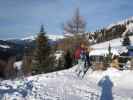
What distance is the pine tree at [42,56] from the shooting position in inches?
1489

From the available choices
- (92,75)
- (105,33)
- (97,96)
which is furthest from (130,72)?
(105,33)

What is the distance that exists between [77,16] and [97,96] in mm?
32519

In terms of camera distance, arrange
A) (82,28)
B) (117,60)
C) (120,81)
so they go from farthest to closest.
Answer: (82,28)
(117,60)
(120,81)

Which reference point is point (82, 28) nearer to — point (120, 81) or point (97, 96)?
point (120, 81)

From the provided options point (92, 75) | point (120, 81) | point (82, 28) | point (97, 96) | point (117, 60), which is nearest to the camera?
point (97, 96)

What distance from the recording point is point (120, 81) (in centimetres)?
1841

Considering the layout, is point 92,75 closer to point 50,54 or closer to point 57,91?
point 57,91

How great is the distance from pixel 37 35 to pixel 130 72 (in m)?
23.9

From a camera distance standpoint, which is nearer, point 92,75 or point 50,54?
point 92,75

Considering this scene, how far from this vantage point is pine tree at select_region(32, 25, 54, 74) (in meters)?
37.8

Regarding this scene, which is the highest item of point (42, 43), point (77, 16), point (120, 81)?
point (77, 16)

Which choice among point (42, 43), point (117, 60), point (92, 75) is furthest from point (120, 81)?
point (42, 43)

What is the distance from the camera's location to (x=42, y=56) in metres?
39.2

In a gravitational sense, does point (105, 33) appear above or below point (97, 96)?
above
